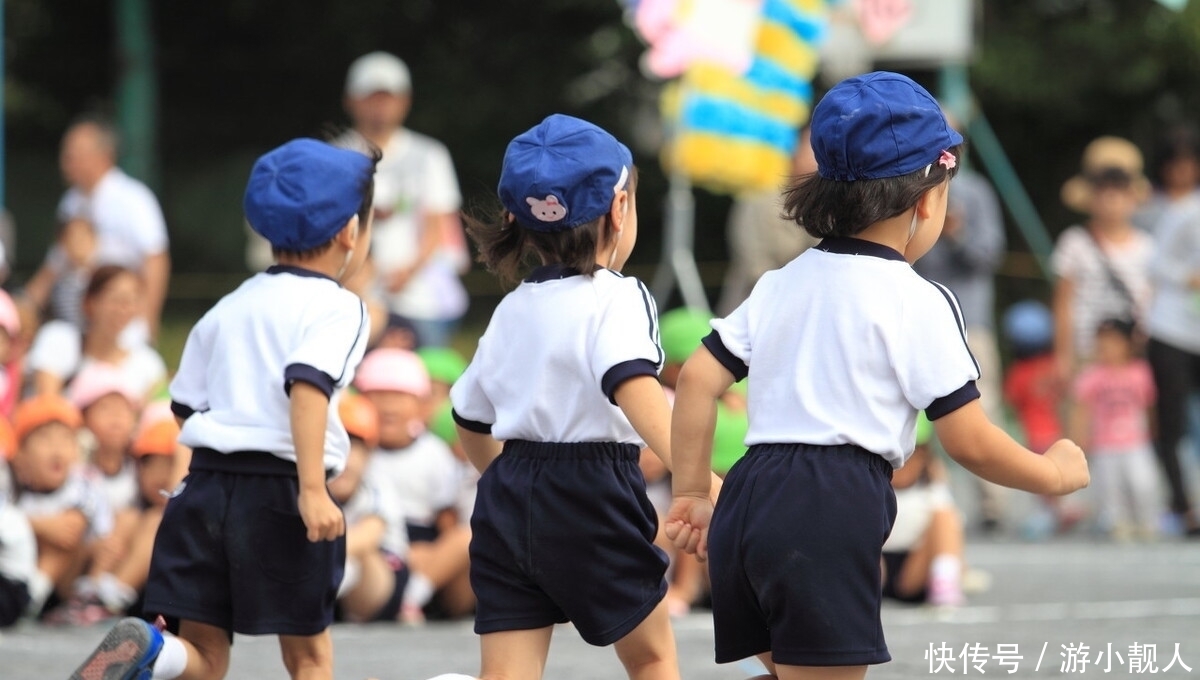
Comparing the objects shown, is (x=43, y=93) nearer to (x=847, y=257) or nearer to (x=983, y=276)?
(x=983, y=276)

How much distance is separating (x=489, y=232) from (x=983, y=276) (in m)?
6.58

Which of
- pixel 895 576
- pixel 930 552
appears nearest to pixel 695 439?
pixel 930 552

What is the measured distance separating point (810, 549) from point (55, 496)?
4454 millimetres

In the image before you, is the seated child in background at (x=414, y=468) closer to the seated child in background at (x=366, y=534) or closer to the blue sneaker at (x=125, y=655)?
the seated child in background at (x=366, y=534)

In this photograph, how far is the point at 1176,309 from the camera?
427 inches

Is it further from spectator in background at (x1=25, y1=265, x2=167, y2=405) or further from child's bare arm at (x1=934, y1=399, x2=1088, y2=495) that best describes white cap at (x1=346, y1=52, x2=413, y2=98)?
child's bare arm at (x1=934, y1=399, x2=1088, y2=495)

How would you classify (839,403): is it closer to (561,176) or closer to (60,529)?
(561,176)

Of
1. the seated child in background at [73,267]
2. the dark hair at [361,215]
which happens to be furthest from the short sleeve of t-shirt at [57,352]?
the dark hair at [361,215]

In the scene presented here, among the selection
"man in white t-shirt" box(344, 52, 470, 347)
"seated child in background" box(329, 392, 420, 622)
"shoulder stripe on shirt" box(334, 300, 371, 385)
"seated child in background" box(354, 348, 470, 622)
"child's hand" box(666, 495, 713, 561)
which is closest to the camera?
"child's hand" box(666, 495, 713, 561)

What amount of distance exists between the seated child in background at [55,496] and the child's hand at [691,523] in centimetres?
394

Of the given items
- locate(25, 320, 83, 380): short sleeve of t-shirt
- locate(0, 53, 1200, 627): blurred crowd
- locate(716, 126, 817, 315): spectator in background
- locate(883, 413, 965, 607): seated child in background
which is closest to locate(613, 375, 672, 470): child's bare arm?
locate(0, 53, 1200, 627): blurred crowd

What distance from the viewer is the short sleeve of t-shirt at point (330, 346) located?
458 centimetres

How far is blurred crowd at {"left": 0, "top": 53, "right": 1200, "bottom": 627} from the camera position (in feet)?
24.1

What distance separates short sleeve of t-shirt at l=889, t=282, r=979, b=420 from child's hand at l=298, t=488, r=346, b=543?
4.88 ft
